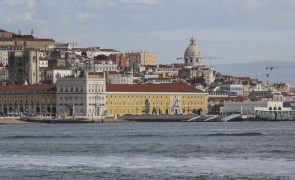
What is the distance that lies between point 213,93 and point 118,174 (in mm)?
123200

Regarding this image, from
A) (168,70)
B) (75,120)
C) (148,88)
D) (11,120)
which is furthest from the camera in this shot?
(168,70)

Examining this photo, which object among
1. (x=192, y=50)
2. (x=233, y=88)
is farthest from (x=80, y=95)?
(x=192, y=50)

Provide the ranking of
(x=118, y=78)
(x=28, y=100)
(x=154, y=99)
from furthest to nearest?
1. (x=118, y=78)
2. (x=154, y=99)
3. (x=28, y=100)

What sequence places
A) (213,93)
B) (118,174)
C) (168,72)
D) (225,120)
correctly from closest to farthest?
1. (118,174)
2. (225,120)
3. (213,93)
4. (168,72)

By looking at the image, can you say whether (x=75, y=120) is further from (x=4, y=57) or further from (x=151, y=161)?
(x=151, y=161)

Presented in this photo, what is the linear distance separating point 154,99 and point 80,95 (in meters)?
9.15

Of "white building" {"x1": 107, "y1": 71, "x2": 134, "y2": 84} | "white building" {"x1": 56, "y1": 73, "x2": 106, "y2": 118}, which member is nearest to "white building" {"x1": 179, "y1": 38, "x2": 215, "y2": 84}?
"white building" {"x1": 107, "y1": 71, "x2": 134, "y2": 84}

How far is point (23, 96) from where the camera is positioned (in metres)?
116

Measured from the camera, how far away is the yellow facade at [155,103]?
11425 centimetres

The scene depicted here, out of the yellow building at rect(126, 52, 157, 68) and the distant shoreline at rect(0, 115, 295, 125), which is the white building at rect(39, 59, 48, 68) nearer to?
the yellow building at rect(126, 52, 157, 68)

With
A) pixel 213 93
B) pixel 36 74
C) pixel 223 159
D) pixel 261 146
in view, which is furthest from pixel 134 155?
pixel 213 93

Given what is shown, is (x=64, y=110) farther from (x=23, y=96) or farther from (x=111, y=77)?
(x=111, y=77)

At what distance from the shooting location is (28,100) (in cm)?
11569

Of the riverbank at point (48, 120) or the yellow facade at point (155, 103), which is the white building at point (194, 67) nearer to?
the yellow facade at point (155, 103)
